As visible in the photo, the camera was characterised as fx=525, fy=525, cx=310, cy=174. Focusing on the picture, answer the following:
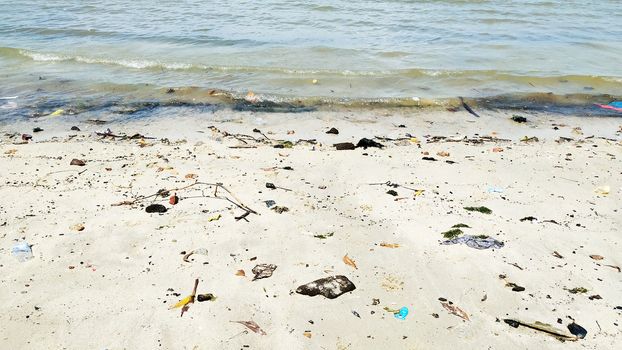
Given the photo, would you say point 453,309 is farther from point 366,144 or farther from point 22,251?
point 366,144

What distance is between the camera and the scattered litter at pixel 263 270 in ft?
11.6

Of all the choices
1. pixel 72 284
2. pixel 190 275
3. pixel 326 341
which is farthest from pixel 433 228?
pixel 72 284

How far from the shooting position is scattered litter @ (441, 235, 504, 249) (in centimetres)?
394

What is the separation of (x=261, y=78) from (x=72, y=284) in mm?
6815

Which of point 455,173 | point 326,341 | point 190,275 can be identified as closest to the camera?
point 326,341

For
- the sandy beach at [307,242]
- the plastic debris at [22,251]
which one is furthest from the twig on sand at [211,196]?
the plastic debris at [22,251]

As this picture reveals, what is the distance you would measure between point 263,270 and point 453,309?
1274 millimetres

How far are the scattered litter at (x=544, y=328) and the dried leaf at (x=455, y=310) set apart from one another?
0.23m

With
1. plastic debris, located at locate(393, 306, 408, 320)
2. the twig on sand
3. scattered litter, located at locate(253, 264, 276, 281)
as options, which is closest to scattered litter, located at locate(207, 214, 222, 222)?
the twig on sand

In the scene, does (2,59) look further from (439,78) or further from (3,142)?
(439,78)

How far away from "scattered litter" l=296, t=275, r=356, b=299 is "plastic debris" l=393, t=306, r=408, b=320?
35 cm

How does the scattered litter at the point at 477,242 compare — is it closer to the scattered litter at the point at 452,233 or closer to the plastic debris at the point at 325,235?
the scattered litter at the point at 452,233

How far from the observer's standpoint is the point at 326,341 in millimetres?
2992

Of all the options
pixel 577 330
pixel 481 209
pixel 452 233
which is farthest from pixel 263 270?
pixel 481 209
